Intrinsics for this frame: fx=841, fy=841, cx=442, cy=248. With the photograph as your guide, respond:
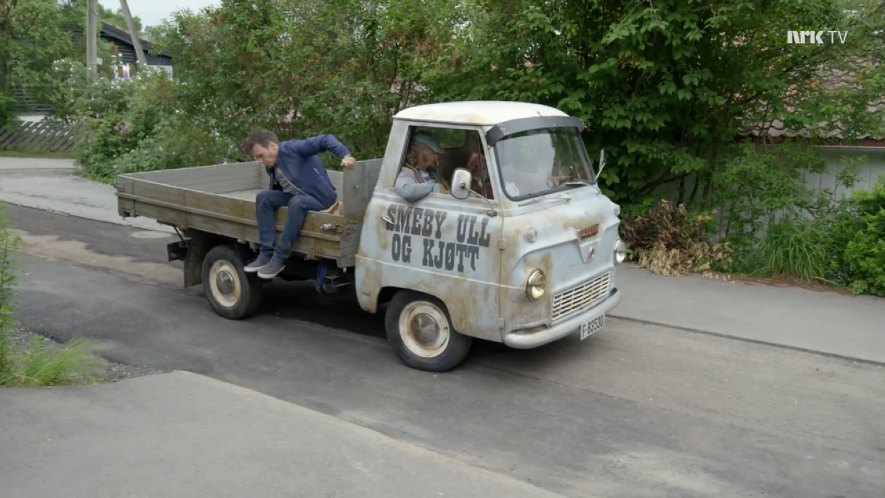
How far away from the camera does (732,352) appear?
7.51 m

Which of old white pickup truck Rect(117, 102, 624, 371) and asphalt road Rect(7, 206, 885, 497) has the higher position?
old white pickup truck Rect(117, 102, 624, 371)

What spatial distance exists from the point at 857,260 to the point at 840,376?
109 inches

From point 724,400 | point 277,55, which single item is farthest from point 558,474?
point 277,55

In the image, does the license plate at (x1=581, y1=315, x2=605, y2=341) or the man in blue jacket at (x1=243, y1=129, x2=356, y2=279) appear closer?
the license plate at (x1=581, y1=315, x2=605, y2=341)

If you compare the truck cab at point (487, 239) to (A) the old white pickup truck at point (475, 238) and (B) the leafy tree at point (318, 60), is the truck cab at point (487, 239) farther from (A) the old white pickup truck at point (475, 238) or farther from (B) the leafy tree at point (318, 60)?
(B) the leafy tree at point (318, 60)

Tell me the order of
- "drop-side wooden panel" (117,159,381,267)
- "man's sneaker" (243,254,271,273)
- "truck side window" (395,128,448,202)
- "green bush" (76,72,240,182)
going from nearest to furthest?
"truck side window" (395,128,448,202) < "drop-side wooden panel" (117,159,381,267) < "man's sneaker" (243,254,271,273) < "green bush" (76,72,240,182)

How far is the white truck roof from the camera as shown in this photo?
6624 mm

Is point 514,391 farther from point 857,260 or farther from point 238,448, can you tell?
point 857,260

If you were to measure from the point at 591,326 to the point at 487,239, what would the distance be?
1.28 m

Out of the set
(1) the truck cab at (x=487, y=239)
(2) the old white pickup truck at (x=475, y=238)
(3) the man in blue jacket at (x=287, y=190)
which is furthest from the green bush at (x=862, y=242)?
(3) the man in blue jacket at (x=287, y=190)

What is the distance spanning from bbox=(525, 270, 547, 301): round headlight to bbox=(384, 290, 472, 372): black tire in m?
0.77

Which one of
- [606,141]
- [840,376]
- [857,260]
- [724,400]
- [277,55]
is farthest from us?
[277,55]

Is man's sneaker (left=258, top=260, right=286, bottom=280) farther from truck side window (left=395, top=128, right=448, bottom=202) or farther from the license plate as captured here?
the license plate

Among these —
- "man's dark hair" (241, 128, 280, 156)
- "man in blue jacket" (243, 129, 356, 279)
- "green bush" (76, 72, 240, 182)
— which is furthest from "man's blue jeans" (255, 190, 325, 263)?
"green bush" (76, 72, 240, 182)
